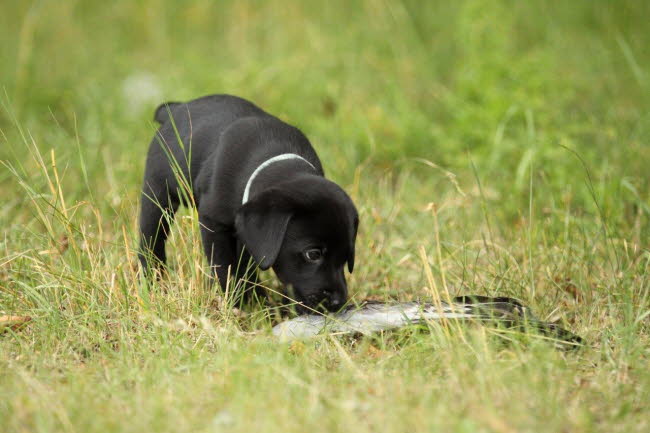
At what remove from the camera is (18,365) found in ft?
9.60

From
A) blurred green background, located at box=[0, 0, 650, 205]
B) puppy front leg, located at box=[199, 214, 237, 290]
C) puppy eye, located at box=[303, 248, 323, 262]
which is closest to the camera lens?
puppy eye, located at box=[303, 248, 323, 262]

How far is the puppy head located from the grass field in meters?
0.26

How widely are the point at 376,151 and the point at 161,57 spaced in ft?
11.6

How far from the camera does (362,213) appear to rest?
4.34m

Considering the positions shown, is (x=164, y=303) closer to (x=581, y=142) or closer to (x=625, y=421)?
(x=625, y=421)

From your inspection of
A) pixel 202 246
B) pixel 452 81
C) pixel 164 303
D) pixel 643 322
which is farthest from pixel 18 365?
pixel 452 81

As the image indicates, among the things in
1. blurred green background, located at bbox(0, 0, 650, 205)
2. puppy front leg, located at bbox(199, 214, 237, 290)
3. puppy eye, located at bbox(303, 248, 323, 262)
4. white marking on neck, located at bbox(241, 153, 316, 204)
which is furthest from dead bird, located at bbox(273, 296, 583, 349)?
blurred green background, located at bbox(0, 0, 650, 205)

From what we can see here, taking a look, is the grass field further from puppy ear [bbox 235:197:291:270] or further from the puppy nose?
puppy ear [bbox 235:197:291:270]

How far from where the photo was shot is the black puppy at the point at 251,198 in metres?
3.20

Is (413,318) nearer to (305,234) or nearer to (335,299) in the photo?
(335,299)

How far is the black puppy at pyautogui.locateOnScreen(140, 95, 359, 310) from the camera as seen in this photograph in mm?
3203

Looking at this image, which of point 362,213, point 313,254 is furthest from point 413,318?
point 362,213

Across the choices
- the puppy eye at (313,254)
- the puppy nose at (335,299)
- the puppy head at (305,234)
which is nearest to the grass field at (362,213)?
the puppy nose at (335,299)

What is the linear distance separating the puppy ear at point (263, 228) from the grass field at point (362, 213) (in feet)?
1.17
